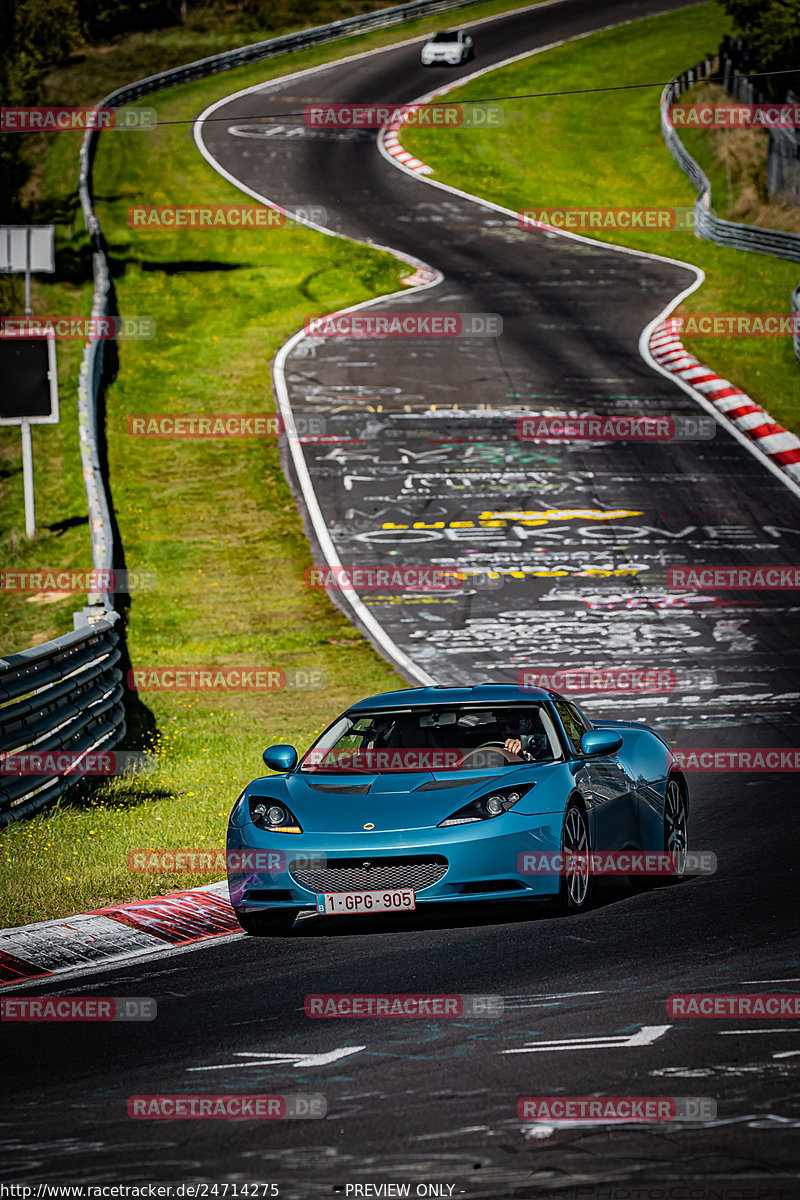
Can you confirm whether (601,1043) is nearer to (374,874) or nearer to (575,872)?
(374,874)

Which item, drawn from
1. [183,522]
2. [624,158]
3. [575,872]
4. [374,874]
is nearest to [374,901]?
[374,874]

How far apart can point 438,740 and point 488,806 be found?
1.12 metres

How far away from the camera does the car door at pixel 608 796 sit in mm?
8953

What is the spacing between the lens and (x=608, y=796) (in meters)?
9.18

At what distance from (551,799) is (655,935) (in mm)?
907

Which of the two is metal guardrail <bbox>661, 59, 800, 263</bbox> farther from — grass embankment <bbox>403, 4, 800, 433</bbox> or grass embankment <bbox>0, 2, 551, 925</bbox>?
grass embankment <bbox>0, 2, 551, 925</bbox>

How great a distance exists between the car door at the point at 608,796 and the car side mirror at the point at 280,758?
64.0 inches

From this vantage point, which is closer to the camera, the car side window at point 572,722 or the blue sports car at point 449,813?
the blue sports car at point 449,813

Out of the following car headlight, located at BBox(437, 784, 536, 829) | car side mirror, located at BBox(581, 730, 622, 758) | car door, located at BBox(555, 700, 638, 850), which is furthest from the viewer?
car door, located at BBox(555, 700, 638, 850)

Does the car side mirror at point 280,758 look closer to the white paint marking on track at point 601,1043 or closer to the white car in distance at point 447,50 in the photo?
the white paint marking on track at point 601,1043

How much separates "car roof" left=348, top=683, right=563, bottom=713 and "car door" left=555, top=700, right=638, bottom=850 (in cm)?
21

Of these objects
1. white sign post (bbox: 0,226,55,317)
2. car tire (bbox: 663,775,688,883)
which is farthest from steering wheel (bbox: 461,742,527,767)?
white sign post (bbox: 0,226,55,317)

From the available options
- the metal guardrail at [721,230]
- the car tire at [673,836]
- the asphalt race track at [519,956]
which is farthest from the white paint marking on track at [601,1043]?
the metal guardrail at [721,230]

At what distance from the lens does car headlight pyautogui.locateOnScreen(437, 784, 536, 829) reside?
8.12 metres
